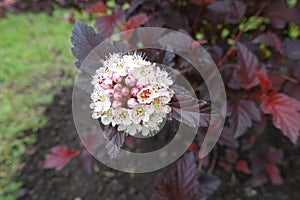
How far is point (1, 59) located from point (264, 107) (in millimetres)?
2140

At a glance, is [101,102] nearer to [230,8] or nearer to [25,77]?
[230,8]

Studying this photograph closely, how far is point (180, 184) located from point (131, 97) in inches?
17.3

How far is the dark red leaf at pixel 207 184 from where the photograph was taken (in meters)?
1.26

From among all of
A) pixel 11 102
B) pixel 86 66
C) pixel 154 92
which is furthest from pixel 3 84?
pixel 154 92

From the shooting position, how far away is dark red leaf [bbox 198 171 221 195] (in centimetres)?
126

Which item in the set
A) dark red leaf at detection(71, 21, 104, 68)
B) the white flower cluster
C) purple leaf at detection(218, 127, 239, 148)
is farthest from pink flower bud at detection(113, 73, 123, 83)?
purple leaf at detection(218, 127, 239, 148)

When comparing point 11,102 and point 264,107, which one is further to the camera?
point 11,102

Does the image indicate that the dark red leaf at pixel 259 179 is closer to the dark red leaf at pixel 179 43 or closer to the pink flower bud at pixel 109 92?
the dark red leaf at pixel 179 43

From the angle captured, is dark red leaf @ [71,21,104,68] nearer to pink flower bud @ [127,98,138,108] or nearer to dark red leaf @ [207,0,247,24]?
pink flower bud @ [127,98,138,108]

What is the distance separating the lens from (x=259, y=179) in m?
1.56

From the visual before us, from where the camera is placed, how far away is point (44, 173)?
1724 millimetres

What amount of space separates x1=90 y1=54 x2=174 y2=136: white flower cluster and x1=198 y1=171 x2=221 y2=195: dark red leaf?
610mm

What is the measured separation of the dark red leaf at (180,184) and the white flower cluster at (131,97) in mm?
355

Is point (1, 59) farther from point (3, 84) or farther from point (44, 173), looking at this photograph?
point (44, 173)
